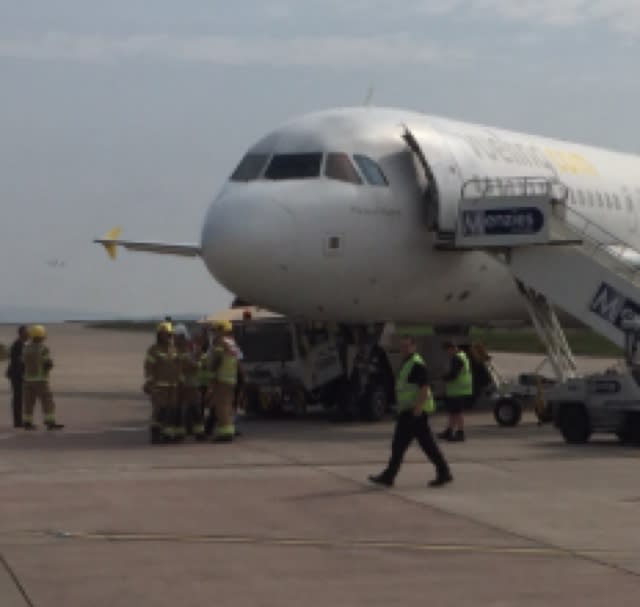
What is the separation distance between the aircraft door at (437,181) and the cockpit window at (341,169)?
126 cm

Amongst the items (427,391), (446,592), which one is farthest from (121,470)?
(446,592)

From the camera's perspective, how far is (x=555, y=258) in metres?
23.6

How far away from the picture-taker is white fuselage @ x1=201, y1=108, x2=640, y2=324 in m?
22.3

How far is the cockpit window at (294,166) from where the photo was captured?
76.7 feet

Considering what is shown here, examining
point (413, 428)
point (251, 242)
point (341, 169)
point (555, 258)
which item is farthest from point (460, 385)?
point (413, 428)

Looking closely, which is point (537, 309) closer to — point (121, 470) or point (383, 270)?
point (383, 270)

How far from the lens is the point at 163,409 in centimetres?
2152

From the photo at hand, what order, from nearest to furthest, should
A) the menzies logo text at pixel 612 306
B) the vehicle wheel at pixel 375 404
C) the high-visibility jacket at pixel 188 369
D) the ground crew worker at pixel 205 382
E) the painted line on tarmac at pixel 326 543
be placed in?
the painted line on tarmac at pixel 326 543
the high-visibility jacket at pixel 188 369
the ground crew worker at pixel 205 382
the menzies logo text at pixel 612 306
the vehicle wheel at pixel 375 404

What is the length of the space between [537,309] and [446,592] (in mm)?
15112

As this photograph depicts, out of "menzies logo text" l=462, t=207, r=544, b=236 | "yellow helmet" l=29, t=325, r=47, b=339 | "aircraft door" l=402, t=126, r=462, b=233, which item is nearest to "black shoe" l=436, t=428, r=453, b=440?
"menzies logo text" l=462, t=207, r=544, b=236

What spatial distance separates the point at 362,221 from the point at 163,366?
3994 mm

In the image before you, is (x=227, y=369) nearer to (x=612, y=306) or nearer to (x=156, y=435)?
(x=156, y=435)

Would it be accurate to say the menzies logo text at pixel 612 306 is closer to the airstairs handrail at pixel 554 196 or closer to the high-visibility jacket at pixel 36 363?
the airstairs handrail at pixel 554 196

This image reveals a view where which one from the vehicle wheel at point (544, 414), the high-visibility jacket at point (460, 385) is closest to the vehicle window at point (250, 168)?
the high-visibility jacket at point (460, 385)
